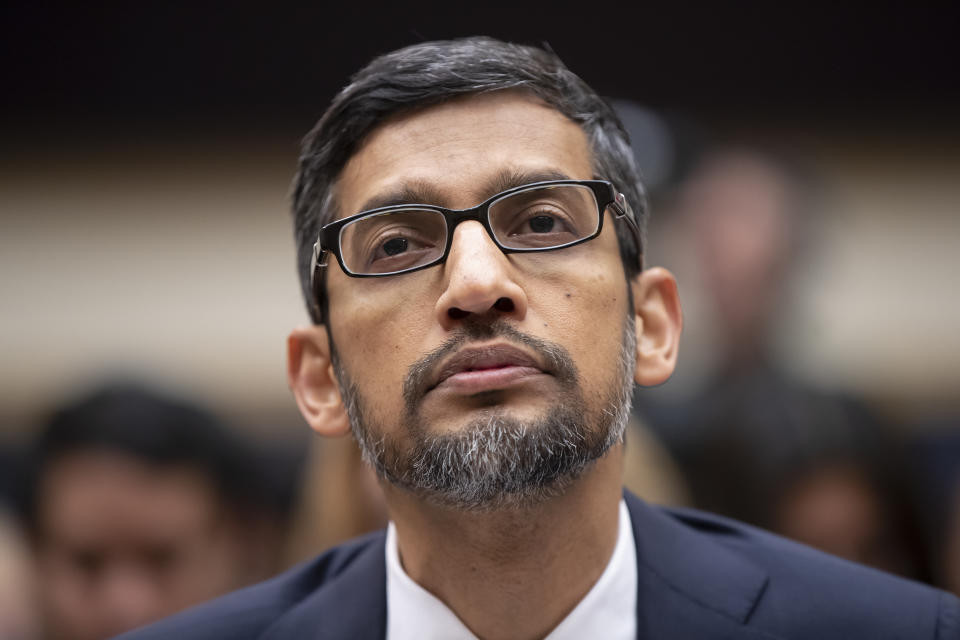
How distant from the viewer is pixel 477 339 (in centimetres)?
211

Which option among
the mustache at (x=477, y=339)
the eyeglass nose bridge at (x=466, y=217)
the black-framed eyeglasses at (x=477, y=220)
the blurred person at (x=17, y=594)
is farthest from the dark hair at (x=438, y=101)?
the blurred person at (x=17, y=594)

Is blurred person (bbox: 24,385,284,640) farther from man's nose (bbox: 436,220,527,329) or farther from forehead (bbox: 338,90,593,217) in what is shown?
man's nose (bbox: 436,220,527,329)

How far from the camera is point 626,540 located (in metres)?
2.46

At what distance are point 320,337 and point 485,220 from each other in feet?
2.06

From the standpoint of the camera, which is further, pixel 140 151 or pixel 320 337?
pixel 140 151

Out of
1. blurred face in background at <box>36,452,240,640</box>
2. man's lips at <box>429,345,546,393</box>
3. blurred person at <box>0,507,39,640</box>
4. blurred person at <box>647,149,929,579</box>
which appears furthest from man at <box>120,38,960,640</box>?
blurred person at <box>0,507,39,640</box>

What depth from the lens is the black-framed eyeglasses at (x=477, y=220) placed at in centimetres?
222

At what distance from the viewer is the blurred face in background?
308cm

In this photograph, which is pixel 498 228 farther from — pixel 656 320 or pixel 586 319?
pixel 656 320

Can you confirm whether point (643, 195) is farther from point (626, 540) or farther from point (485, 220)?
point (626, 540)

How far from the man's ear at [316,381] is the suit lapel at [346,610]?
0.34 meters

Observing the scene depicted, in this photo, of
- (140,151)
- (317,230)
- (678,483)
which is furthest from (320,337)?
(140,151)

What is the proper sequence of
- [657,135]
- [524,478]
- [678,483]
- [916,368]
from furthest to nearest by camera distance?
[916,368] → [657,135] → [678,483] → [524,478]

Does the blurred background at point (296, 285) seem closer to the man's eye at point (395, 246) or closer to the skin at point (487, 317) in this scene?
the skin at point (487, 317)
